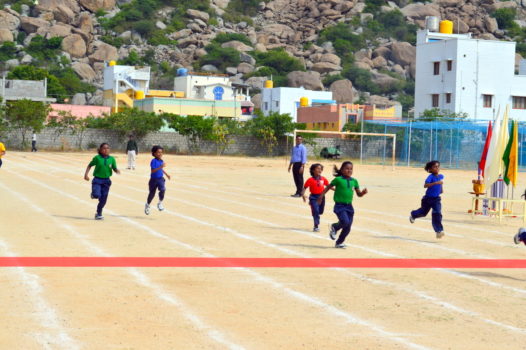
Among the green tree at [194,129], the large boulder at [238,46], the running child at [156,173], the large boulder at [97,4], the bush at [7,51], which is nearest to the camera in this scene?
the running child at [156,173]

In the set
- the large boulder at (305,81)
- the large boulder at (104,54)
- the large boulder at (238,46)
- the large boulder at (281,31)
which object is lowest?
the large boulder at (305,81)

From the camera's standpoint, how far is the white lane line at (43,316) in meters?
6.86

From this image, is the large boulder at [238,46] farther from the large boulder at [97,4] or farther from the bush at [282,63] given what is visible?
the large boulder at [97,4]

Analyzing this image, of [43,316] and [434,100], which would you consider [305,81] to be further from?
[43,316]

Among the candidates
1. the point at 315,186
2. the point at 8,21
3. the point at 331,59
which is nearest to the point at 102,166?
the point at 315,186

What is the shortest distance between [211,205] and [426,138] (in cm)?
3572

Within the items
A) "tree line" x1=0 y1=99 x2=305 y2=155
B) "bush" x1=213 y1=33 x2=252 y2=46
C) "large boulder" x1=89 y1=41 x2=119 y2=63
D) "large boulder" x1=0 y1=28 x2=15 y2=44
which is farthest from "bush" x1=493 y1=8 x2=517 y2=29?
"tree line" x1=0 y1=99 x2=305 y2=155

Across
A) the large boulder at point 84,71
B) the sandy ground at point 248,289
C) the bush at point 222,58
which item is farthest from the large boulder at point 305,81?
the sandy ground at point 248,289

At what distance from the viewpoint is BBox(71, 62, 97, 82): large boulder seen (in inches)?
5631

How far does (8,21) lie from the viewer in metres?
162

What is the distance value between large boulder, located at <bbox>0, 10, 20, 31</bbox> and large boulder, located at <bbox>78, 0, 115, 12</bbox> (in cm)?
1394

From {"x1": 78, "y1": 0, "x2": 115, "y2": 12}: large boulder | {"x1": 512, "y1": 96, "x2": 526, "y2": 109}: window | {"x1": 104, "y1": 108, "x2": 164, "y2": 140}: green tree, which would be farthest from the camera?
{"x1": 78, "y1": 0, "x2": 115, "y2": 12}: large boulder

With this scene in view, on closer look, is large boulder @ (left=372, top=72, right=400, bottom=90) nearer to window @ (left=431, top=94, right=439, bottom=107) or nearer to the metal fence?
window @ (left=431, top=94, right=439, bottom=107)

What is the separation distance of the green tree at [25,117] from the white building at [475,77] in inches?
1300
